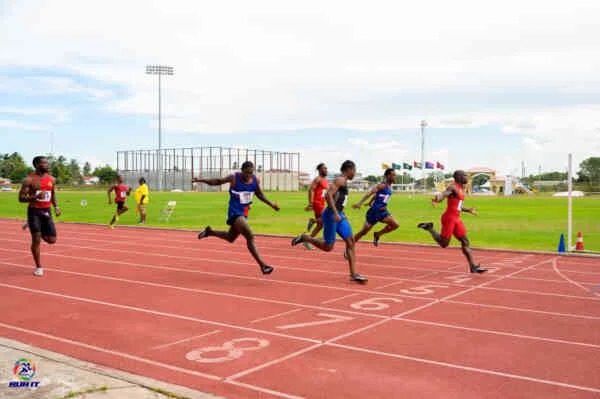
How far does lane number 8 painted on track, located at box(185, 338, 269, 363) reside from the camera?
214 inches

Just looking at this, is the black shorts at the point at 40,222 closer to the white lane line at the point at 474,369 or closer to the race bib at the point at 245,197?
the race bib at the point at 245,197

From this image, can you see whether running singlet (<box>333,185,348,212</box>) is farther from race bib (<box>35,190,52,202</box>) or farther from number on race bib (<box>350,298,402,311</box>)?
race bib (<box>35,190,52,202</box>)

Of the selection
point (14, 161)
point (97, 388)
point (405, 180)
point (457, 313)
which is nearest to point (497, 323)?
point (457, 313)

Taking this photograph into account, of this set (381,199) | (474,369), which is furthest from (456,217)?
(474,369)

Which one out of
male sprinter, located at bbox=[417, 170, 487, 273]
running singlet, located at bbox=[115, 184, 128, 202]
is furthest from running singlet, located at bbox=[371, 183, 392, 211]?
running singlet, located at bbox=[115, 184, 128, 202]

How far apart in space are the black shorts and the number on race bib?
226 inches

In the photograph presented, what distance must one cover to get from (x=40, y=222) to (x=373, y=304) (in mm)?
6074

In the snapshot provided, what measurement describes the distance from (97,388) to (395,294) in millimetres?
5124

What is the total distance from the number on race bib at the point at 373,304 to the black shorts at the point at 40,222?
5.73m

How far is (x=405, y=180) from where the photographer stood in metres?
178

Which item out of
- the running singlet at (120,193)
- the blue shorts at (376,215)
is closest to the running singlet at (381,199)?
the blue shorts at (376,215)

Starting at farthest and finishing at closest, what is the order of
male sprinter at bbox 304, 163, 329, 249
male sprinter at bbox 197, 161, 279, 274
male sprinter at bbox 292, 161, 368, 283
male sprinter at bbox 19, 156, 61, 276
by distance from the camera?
male sprinter at bbox 304, 163, 329, 249
male sprinter at bbox 19, 156, 61, 276
male sprinter at bbox 197, 161, 279, 274
male sprinter at bbox 292, 161, 368, 283

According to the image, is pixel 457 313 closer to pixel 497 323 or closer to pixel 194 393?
pixel 497 323

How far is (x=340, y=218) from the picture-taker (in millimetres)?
9484
